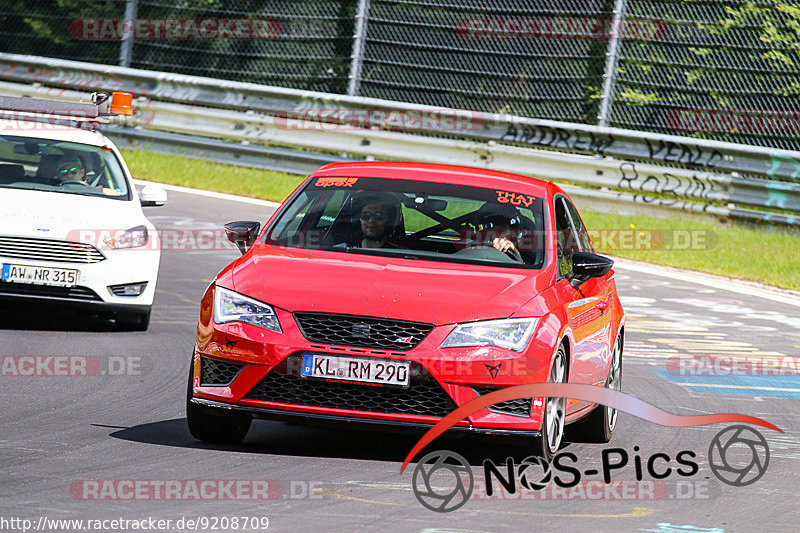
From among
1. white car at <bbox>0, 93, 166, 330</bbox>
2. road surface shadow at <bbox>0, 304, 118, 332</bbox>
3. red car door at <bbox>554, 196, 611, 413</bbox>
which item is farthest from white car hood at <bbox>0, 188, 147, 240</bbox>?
red car door at <bbox>554, 196, 611, 413</bbox>

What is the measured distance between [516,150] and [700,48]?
2771 millimetres

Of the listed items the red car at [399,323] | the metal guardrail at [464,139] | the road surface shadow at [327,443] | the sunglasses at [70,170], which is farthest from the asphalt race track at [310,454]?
the metal guardrail at [464,139]

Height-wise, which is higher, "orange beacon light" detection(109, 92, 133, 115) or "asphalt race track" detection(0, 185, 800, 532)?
"orange beacon light" detection(109, 92, 133, 115)

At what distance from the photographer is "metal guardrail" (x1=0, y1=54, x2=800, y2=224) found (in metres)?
18.2

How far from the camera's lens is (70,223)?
1112 centimetres

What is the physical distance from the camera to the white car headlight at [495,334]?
683 cm

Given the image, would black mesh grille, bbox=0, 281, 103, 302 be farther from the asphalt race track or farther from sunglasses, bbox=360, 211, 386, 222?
sunglasses, bbox=360, 211, 386, 222

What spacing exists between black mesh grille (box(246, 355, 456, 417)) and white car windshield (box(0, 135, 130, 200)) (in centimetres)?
559

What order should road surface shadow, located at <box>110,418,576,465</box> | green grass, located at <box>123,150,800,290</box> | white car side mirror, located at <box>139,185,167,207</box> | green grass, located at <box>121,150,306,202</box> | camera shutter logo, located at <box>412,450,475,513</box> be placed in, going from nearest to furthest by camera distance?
1. camera shutter logo, located at <box>412,450,475,513</box>
2. road surface shadow, located at <box>110,418,576,465</box>
3. white car side mirror, located at <box>139,185,167,207</box>
4. green grass, located at <box>123,150,800,290</box>
5. green grass, located at <box>121,150,306,202</box>

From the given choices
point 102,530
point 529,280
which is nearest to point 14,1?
point 529,280

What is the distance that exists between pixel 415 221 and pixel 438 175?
502mm

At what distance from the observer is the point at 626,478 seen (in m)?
7.14

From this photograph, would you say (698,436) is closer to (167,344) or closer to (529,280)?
(529,280)

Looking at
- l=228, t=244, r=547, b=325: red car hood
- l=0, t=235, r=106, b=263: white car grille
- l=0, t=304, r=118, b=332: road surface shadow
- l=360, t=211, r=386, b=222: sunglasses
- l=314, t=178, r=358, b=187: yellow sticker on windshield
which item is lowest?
l=0, t=304, r=118, b=332: road surface shadow
